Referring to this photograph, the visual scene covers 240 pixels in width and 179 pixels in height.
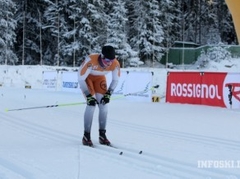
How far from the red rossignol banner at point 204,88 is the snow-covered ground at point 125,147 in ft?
4.37

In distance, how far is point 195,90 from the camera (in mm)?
13445

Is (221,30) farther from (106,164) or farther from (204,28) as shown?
(106,164)

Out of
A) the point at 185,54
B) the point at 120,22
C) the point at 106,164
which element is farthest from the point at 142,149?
the point at 185,54

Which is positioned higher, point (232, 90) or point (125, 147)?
point (232, 90)

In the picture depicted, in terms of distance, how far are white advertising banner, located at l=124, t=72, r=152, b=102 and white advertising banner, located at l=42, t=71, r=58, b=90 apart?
672 centimetres

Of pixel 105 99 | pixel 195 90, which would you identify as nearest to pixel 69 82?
pixel 195 90

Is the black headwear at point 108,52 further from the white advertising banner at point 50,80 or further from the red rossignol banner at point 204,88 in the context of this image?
the white advertising banner at point 50,80

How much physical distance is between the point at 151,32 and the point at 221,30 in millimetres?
15719

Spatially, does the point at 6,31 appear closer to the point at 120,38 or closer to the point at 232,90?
the point at 120,38

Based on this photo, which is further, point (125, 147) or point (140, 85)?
point (140, 85)

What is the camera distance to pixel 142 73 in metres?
15.7

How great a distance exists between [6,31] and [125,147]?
109 ft

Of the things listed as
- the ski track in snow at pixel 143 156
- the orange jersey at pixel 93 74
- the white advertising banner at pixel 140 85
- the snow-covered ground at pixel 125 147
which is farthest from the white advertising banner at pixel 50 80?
the orange jersey at pixel 93 74

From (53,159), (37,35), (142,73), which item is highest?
(37,35)
